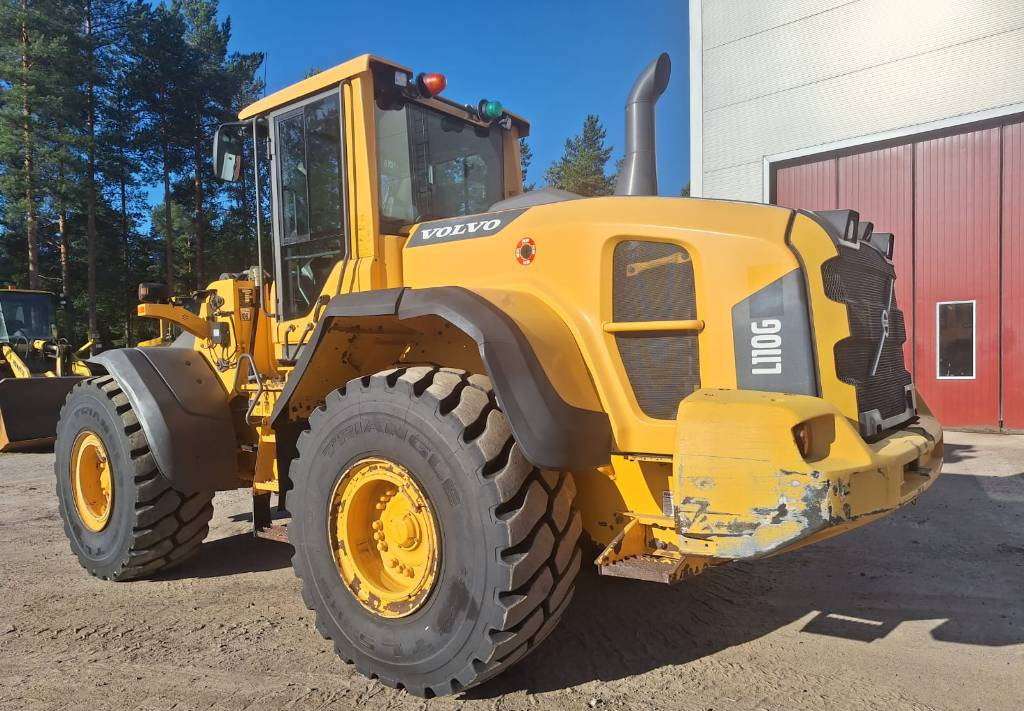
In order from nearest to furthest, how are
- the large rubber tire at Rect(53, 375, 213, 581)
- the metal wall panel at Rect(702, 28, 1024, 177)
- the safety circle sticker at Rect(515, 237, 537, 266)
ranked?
1. the safety circle sticker at Rect(515, 237, 537, 266)
2. the large rubber tire at Rect(53, 375, 213, 581)
3. the metal wall panel at Rect(702, 28, 1024, 177)

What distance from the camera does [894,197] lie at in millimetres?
12109

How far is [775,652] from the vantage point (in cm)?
329

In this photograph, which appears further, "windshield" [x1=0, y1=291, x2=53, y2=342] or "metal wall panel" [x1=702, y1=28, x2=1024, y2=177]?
"windshield" [x1=0, y1=291, x2=53, y2=342]

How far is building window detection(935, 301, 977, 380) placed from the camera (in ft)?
37.8

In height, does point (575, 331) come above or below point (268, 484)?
above

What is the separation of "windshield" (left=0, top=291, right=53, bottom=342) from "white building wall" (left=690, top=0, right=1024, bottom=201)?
1248cm

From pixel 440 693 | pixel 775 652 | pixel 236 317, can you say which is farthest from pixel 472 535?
pixel 236 317

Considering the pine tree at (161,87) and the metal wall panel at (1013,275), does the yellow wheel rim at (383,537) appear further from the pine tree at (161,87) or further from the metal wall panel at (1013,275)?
the pine tree at (161,87)

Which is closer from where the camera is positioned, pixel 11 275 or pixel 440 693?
pixel 440 693

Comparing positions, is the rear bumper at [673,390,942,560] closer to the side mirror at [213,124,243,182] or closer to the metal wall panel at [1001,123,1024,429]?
the side mirror at [213,124,243,182]

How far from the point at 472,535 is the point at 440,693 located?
25.7 inches

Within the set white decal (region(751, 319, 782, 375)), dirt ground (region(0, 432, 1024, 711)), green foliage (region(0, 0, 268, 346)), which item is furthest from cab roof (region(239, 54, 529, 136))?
green foliage (region(0, 0, 268, 346))

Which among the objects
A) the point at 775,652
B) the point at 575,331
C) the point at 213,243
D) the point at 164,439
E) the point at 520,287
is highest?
the point at 213,243

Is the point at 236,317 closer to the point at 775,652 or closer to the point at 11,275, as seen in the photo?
the point at 775,652
